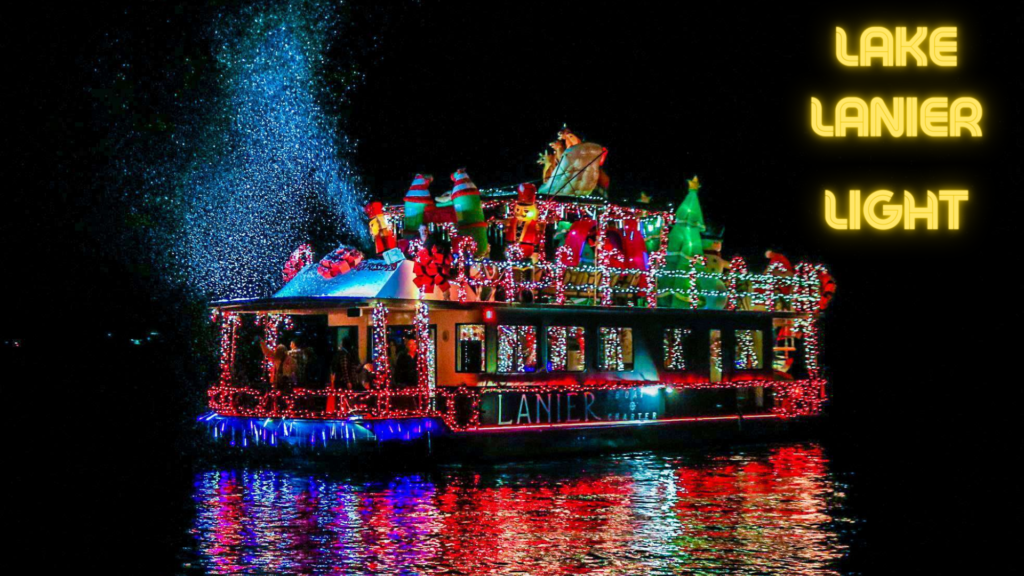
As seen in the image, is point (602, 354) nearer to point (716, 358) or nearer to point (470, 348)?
point (470, 348)

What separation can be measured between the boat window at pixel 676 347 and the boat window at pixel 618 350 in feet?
3.98

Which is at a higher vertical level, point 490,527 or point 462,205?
point 462,205

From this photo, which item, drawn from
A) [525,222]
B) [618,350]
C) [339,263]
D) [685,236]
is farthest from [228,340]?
[685,236]

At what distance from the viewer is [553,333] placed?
26234 mm

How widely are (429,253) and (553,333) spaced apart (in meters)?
4.46

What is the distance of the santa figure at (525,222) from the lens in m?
26.1

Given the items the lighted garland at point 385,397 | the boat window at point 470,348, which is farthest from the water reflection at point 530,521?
the boat window at point 470,348

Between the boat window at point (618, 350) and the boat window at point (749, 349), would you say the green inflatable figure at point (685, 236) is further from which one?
the boat window at point (618, 350)

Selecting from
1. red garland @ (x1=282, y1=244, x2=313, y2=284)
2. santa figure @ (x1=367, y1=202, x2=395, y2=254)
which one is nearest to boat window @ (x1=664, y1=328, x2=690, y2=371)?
santa figure @ (x1=367, y1=202, x2=395, y2=254)

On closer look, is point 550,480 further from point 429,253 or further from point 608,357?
point 608,357

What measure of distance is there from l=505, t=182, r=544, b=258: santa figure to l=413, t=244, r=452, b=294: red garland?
10.8 feet

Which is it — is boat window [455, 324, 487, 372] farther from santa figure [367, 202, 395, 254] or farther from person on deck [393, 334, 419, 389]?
santa figure [367, 202, 395, 254]

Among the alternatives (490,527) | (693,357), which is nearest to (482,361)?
(693,357)

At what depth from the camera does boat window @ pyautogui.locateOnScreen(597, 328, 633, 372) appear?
26906 millimetres
